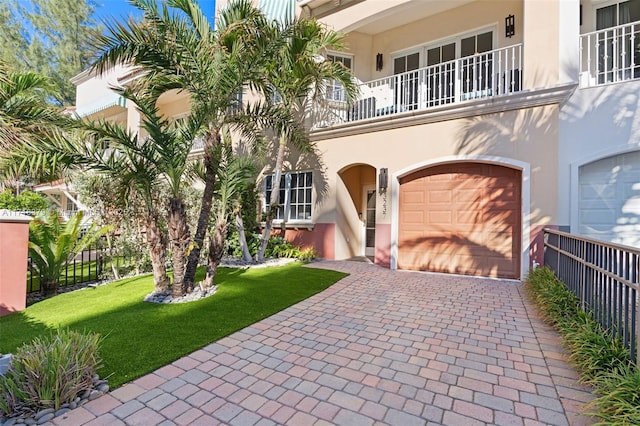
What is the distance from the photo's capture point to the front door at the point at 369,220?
41.3 feet

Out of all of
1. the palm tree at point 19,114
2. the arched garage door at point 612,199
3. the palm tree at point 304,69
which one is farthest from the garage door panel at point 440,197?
the palm tree at point 19,114

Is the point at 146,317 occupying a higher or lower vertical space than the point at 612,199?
lower

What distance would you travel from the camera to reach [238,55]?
21.7ft

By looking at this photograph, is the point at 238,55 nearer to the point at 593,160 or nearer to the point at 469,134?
the point at 469,134

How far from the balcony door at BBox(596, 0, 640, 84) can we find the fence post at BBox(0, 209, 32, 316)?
13.5 meters

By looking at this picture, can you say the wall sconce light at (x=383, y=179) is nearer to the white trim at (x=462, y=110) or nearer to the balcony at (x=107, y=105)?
the white trim at (x=462, y=110)

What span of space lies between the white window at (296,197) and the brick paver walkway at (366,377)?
699 centimetres

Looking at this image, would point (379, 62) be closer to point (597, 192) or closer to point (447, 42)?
point (447, 42)

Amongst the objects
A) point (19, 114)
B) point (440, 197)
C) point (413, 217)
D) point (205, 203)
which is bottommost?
point (413, 217)

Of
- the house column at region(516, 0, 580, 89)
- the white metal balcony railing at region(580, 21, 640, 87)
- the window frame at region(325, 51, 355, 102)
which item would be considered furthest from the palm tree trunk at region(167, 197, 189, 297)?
the white metal balcony railing at region(580, 21, 640, 87)

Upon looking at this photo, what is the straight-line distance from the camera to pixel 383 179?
34.7 feet

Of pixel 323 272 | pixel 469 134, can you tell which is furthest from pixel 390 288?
pixel 469 134

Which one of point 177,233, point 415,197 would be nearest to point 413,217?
point 415,197

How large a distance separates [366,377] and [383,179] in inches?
302
